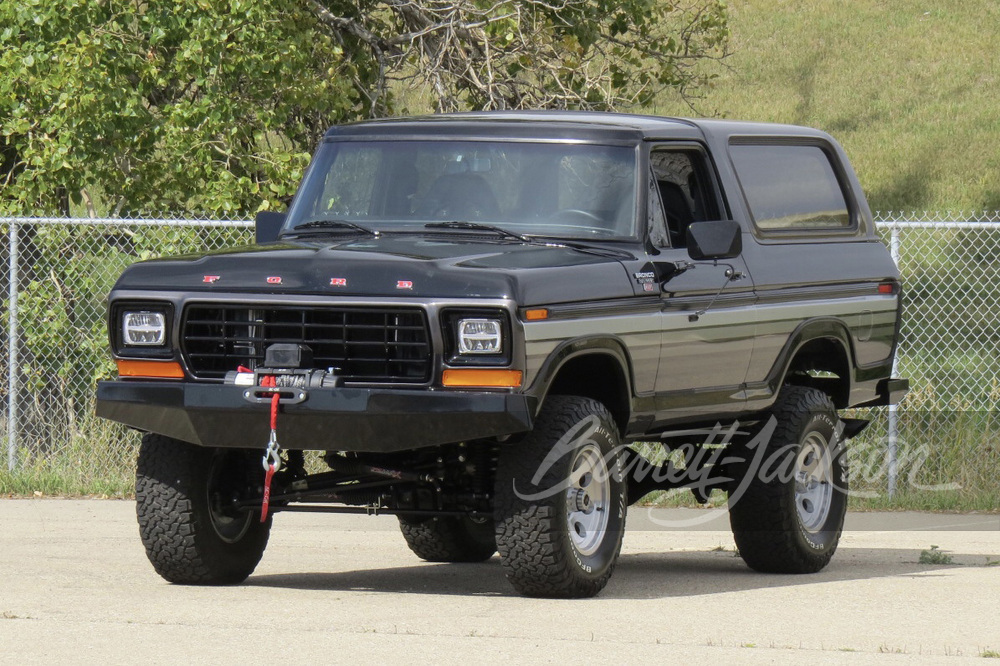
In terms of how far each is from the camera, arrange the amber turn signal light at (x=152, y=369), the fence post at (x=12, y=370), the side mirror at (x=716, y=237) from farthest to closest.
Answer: the fence post at (x=12, y=370) → the side mirror at (x=716, y=237) → the amber turn signal light at (x=152, y=369)

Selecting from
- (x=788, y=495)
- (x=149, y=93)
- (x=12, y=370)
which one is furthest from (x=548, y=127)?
(x=149, y=93)

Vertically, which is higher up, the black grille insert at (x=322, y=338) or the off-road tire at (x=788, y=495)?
the black grille insert at (x=322, y=338)

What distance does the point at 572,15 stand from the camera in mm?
15852

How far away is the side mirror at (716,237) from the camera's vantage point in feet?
28.3

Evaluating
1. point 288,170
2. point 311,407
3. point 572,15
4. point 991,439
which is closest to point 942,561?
point 991,439

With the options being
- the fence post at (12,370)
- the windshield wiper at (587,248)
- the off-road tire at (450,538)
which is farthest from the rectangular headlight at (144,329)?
the fence post at (12,370)

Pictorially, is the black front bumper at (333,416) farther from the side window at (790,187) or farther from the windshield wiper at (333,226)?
the side window at (790,187)

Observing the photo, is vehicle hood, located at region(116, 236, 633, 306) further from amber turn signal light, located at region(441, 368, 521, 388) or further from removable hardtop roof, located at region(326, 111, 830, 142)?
removable hardtop roof, located at region(326, 111, 830, 142)

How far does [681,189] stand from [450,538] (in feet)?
7.84

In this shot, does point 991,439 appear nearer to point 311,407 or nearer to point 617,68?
point 617,68

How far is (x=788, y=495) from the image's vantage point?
9.65 m

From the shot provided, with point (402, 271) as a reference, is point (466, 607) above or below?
below

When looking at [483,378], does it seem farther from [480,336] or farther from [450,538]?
[450,538]

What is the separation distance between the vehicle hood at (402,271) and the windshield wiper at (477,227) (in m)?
0.07
